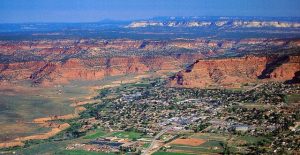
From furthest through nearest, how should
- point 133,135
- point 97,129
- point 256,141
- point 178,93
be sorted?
point 178,93 < point 97,129 < point 133,135 < point 256,141

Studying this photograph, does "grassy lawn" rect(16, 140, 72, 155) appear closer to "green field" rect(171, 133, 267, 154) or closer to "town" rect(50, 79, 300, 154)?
"town" rect(50, 79, 300, 154)

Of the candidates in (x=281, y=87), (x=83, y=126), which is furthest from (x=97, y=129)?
(x=281, y=87)

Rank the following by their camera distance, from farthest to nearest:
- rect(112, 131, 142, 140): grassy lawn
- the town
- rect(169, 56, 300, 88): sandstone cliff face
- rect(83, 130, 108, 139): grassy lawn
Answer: rect(169, 56, 300, 88): sandstone cliff face < rect(83, 130, 108, 139): grassy lawn < rect(112, 131, 142, 140): grassy lawn < the town

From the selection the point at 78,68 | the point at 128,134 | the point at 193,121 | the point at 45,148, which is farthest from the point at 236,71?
the point at 45,148

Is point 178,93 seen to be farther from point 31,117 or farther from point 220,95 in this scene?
point 31,117

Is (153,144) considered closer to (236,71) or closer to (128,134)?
(128,134)

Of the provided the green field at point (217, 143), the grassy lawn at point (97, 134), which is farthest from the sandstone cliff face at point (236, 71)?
the green field at point (217, 143)

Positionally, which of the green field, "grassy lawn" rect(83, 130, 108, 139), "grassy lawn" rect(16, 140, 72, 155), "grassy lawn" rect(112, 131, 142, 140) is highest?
the green field

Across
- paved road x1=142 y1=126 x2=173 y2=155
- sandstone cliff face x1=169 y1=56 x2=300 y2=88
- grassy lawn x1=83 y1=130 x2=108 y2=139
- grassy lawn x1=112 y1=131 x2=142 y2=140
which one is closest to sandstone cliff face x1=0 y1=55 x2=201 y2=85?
sandstone cliff face x1=169 y1=56 x2=300 y2=88
